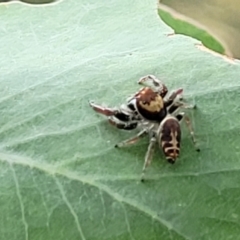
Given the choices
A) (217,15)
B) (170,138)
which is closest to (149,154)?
(170,138)

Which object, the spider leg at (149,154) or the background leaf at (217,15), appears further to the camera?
the background leaf at (217,15)

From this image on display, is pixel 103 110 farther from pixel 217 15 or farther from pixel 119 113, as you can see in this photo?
pixel 217 15

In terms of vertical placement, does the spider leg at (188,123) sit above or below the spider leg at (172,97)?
below

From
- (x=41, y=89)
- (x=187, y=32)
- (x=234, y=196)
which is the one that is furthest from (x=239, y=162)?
(x=187, y=32)

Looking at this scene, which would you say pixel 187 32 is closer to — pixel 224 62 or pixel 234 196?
pixel 224 62

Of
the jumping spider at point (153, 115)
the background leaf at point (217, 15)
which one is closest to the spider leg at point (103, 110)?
the jumping spider at point (153, 115)

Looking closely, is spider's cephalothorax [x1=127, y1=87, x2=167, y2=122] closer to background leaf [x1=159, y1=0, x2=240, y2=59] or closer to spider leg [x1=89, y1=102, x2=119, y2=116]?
spider leg [x1=89, y1=102, x2=119, y2=116]

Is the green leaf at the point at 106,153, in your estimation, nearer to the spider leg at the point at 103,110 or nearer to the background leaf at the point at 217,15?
the spider leg at the point at 103,110

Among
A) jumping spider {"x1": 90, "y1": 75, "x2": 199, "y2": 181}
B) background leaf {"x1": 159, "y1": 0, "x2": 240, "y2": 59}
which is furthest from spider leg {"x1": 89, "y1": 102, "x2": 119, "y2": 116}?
background leaf {"x1": 159, "y1": 0, "x2": 240, "y2": 59}
